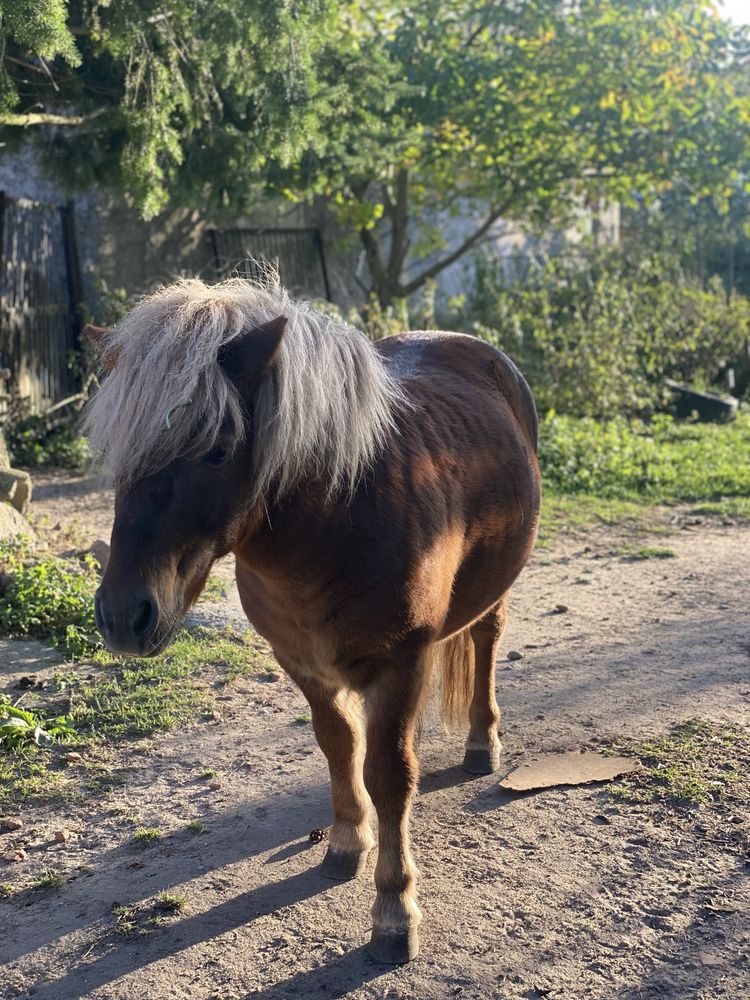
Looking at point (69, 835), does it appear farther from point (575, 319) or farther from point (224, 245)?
point (575, 319)

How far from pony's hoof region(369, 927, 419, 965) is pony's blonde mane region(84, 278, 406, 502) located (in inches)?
48.1

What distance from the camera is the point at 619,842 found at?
312 centimetres

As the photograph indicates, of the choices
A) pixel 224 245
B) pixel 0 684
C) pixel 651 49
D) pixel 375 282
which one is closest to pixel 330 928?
pixel 0 684

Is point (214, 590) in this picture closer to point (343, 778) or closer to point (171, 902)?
point (343, 778)

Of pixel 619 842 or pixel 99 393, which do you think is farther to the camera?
pixel 619 842

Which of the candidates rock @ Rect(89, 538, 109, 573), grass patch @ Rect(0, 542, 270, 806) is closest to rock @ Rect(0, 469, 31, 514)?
grass patch @ Rect(0, 542, 270, 806)

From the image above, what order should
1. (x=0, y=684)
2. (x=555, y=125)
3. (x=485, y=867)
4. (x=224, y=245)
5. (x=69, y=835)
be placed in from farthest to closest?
(x=555, y=125) → (x=224, y=245) → (x=0, y=684) → (x=69, y=835) → (x=485, y=867)

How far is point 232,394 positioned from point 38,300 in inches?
286

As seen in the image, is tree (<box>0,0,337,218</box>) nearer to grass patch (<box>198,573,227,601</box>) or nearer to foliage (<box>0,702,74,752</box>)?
grass patch (<box>198,573,227,601</box>)

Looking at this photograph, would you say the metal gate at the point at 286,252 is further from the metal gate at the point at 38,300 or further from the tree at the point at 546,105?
the metal gate at the point at 38,300

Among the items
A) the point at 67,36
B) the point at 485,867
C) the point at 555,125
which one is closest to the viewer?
the point at 485,867

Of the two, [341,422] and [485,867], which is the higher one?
[341,422]

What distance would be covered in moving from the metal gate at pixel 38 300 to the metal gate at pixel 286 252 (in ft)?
6.44

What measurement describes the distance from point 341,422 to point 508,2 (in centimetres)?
1148
